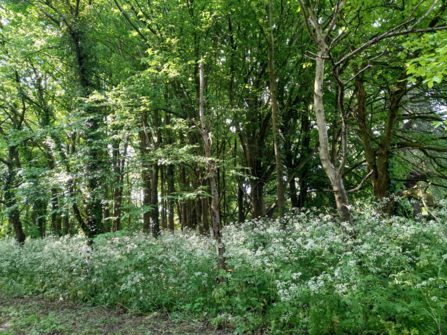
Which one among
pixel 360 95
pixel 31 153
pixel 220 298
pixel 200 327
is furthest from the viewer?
pixel 31 153

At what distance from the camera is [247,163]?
14.0 m

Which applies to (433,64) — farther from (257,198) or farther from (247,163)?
(257,198)

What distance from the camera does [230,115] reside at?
1070 centimetres

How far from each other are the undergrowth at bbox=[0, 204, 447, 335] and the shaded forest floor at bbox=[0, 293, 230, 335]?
0.29 meters

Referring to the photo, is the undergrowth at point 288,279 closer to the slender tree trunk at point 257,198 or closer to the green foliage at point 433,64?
the green foliage at point 433,64

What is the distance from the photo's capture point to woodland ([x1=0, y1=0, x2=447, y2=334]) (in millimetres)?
4270

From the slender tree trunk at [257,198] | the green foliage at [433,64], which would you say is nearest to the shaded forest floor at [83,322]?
the green foliage at [433,64]

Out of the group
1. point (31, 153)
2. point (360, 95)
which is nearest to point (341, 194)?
point (360, 95)

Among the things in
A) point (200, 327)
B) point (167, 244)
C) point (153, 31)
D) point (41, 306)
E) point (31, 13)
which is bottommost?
point (41, 306)

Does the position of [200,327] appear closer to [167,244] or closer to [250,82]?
[167,244]

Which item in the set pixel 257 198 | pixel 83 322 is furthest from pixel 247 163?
pixel 83 322

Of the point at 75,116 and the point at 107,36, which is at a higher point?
the point at 107,36

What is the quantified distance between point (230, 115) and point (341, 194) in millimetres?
6393

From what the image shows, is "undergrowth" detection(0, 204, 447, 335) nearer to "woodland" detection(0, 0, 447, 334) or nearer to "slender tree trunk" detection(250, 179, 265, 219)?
"woodland" detection(0, 0, 447, 334)
